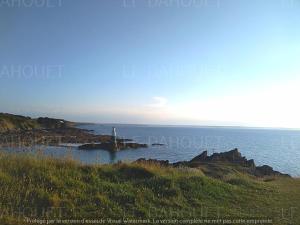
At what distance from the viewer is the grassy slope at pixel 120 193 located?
25.1 ft

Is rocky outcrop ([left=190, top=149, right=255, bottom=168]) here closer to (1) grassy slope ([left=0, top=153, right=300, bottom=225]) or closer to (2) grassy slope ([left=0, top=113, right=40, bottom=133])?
(1) grassy slope ([left=0, top=153, right=300, bottom=225])

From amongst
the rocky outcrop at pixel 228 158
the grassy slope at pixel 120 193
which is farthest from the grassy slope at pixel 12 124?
the grassy slope at pixel 120 193

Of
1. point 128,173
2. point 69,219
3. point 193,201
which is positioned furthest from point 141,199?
point 128,173

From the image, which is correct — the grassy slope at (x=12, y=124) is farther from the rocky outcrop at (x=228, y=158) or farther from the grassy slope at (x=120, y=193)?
the grassy slope at (x=120, y=193)

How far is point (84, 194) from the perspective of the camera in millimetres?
8453

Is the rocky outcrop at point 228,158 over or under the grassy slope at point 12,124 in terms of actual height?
under

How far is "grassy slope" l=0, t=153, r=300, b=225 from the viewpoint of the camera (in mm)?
7648

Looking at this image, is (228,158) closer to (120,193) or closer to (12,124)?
(120,193)

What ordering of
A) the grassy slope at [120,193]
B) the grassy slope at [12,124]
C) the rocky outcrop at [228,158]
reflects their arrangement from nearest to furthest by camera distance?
1. the grassy slope at [120,193]
2. the rocky outcrop at [228,158]
3. the grassy slope at [12,124]

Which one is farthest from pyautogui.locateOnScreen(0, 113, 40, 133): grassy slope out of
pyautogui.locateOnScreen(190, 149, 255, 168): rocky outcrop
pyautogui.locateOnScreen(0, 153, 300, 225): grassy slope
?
pyautogui.locateOnScreen(0, 153, 300, 225): grassy slope

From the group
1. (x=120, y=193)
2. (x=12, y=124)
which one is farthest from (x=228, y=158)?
(x=12, y=124)

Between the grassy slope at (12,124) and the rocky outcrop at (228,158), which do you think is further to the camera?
the grassy slope at (12,124)

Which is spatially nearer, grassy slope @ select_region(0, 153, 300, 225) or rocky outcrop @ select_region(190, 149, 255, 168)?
grassy slope @ select_region(0, 153, 300, 225)

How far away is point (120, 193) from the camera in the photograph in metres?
8.91
